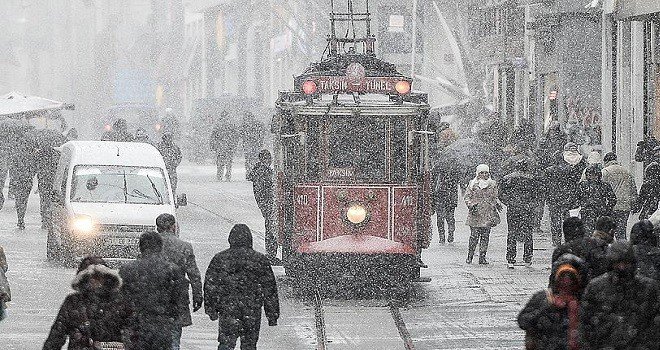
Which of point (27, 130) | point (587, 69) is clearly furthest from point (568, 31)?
point (27, 130)

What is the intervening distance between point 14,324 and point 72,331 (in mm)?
7429

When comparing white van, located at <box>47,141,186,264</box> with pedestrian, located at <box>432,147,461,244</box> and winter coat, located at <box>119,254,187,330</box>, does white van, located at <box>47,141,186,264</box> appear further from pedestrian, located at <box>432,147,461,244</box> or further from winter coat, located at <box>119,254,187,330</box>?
winter coat, located at <box>119,254,187,330</box>

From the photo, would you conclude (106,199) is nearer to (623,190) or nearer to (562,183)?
(562,183)

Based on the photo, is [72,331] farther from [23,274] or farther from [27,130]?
[27,130]

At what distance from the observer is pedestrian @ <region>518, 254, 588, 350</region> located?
10328 millimetres

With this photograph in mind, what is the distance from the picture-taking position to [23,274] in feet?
74.5

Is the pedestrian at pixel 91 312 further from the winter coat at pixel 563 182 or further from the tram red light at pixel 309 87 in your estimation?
the winter coat at pixel 563 182

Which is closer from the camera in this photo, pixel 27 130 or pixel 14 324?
pixel 14 324

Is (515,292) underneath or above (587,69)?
underneath

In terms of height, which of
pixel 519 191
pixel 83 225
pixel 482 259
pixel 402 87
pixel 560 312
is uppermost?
pixel 402 87

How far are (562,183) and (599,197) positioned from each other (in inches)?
83.8

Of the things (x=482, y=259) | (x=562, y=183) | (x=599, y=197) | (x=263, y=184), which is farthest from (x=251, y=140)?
(x=599, y=197)

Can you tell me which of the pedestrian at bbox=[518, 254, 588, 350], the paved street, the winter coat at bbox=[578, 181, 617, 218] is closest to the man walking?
the winter coat at bbox=[578, 181, 617, 218]

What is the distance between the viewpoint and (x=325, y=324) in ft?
60.4
